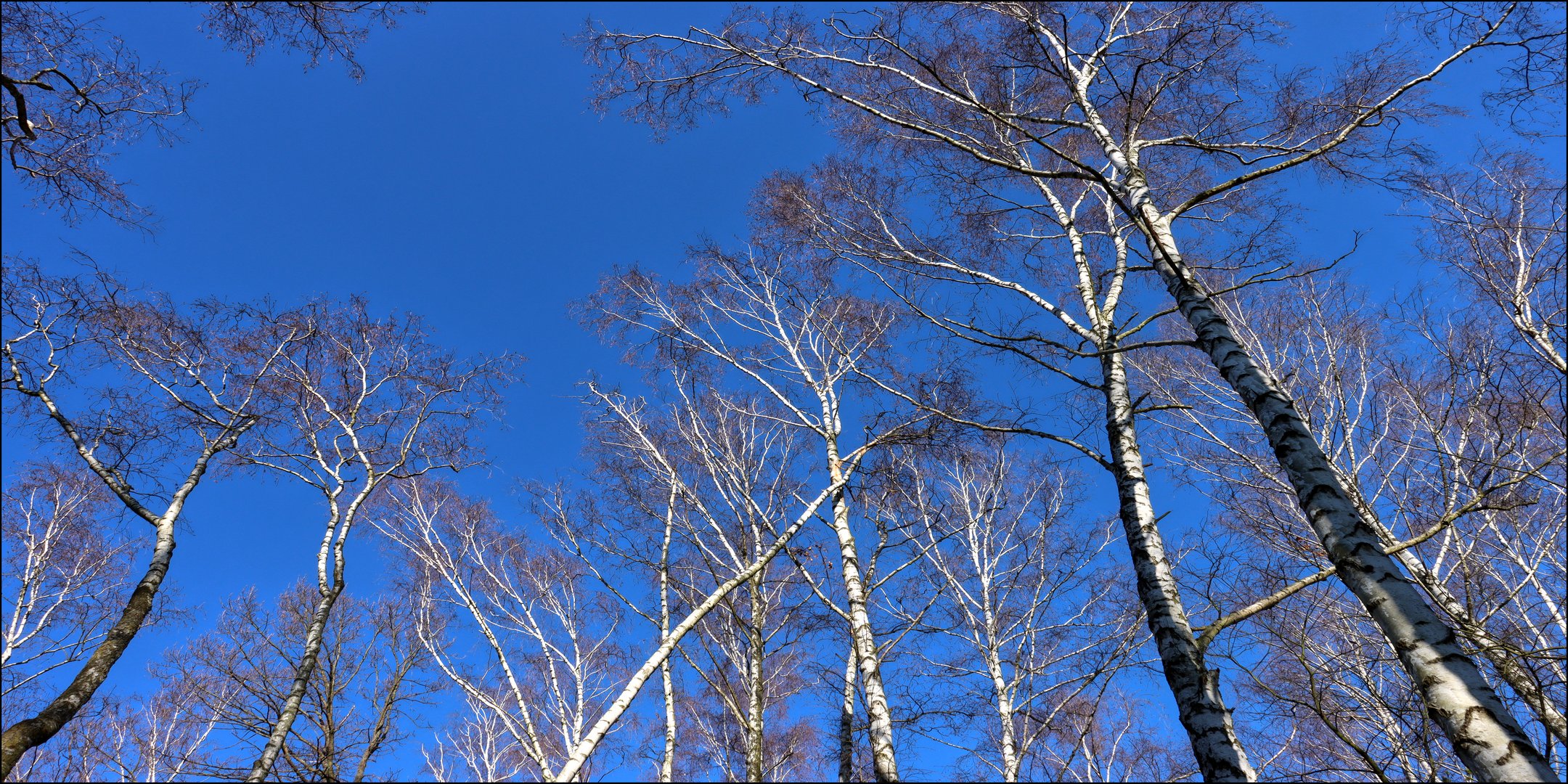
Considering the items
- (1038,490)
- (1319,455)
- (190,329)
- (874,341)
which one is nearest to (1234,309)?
(1038,490)

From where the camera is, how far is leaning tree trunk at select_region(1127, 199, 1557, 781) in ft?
6.39

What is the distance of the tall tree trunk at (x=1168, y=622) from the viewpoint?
2998 millimetres

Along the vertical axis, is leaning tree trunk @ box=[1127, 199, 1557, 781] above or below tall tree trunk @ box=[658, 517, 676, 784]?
below

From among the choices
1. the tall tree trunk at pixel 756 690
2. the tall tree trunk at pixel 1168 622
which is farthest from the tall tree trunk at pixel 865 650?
the tall tree trunk at pixel 1168 622

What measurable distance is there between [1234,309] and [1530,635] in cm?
541

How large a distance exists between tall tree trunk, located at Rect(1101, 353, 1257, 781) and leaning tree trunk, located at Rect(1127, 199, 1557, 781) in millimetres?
895

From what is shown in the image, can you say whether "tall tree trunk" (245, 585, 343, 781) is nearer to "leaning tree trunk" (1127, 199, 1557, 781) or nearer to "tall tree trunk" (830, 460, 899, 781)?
"tall tree trunk" (830, 460, 899, 781)

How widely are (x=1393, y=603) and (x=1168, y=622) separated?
116 cm

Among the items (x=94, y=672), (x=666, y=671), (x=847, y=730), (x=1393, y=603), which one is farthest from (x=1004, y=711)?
(x=94, y=672)

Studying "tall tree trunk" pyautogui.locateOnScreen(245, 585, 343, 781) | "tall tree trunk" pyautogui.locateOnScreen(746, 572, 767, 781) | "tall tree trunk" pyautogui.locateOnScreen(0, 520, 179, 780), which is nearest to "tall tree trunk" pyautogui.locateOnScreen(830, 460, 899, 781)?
"tall tree trunk" pyautogui.locateOnScreen(746, 572, 767, 781)

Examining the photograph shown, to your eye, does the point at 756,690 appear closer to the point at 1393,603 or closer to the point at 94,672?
the point at 94,672

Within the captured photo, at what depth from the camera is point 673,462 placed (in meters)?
10.1

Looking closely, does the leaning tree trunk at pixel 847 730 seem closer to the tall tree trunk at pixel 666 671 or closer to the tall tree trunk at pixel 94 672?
the tall tree trunk at pixel 666 671

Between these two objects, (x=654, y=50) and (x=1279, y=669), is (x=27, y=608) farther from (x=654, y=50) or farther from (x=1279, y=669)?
(x=1279, y=669)
